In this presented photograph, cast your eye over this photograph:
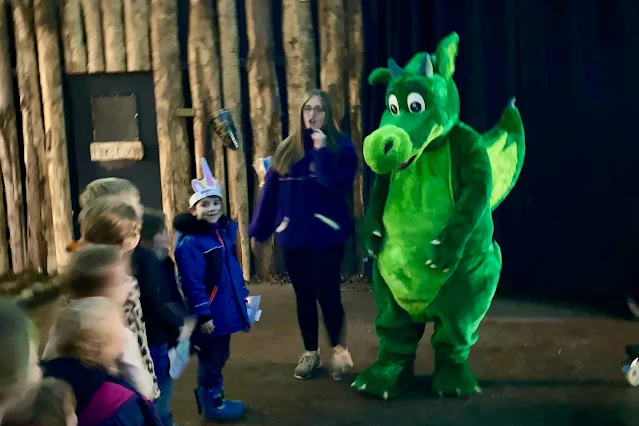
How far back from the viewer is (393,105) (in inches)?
104

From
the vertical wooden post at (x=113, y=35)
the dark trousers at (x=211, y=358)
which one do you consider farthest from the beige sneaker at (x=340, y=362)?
the vertical wooden post at (x=113, y=35)

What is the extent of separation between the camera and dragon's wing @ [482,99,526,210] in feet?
9.24

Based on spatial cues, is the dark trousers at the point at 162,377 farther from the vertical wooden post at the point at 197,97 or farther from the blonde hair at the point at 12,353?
the vertical wooden post at the point at 197,97

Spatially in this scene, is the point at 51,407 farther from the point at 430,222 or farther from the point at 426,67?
the point at 426,67

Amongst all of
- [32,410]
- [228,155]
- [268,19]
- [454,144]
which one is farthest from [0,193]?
[32,410]

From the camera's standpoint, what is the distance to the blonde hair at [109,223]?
1.99m

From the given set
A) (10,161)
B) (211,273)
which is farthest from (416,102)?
(10,161)

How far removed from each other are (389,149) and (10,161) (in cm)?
344

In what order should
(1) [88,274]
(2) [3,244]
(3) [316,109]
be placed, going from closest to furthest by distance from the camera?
(1) [88,274], (3) [316,109], (2) [3,244]

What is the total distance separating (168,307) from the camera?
2.15 metres

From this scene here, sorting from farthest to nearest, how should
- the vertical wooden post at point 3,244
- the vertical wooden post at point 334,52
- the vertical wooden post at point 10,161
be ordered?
the vertical wooden post at point 3,244 < the vertical wooden post at point 10,161 < the vertical wooden post at point 334,52

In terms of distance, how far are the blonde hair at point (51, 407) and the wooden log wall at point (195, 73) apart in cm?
339

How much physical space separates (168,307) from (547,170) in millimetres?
2907

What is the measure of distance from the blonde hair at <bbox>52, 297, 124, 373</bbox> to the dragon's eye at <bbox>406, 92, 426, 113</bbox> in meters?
1.51
